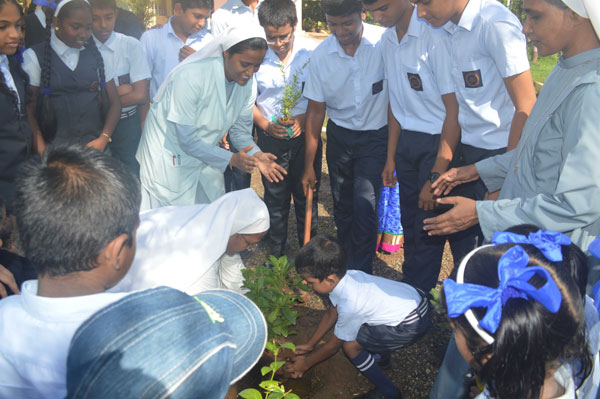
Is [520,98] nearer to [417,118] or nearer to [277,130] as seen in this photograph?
[417,118]

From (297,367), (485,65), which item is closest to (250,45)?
(485,65)

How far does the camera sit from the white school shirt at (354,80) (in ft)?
11.6

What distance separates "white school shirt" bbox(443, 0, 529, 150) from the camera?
270cm

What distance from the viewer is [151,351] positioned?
3.16 feet

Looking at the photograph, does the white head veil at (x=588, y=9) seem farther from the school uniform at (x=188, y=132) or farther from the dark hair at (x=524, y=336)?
the school uniform at (x=188, y=132)

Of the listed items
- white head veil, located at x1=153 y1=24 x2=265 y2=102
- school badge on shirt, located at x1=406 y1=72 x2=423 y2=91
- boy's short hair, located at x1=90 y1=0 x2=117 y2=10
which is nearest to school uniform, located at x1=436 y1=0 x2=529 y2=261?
school badge on shirt, located at x1=406 y1=72 x2=423 y2=91

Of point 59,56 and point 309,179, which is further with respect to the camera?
point 309,179

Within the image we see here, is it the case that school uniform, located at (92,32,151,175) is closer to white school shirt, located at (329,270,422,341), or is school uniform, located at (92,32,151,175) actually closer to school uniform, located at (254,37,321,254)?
school uniform, located at (254,37,321,254)

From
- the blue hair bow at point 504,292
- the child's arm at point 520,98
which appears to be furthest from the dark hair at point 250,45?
the blue hair bow at point 504,292

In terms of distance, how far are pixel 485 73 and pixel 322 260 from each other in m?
1.47

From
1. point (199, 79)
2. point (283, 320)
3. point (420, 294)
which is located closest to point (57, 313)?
point (283, 320)

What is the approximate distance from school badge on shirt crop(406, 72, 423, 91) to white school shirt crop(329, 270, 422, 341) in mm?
1344

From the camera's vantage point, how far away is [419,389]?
9.79 feet

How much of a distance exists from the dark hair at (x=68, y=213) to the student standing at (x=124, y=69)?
301 centimetres
